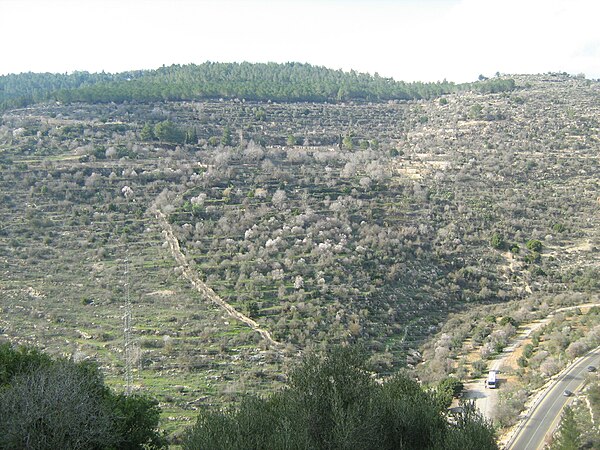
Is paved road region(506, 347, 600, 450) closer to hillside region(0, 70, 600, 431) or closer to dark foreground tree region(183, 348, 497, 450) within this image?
dark foreground tree region(183, 348, 497, 450)

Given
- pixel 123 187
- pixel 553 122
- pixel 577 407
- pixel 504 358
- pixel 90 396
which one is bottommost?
pixel 504 358

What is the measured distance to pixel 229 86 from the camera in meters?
68.8

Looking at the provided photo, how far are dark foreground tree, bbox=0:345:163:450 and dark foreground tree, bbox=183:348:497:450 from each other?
2436mm

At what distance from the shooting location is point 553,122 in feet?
186

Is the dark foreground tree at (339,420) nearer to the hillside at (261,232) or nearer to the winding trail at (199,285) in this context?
the hillside at (261,232)

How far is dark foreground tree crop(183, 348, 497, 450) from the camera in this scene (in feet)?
39.4

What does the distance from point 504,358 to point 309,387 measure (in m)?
15.2

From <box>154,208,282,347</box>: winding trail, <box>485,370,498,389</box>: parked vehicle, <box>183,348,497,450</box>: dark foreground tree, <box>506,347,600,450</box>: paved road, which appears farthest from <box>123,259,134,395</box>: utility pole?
<box>485,370,498,389</box>: parked vehicle

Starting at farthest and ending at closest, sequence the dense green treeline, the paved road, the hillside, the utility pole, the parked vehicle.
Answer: the dense green treeline < the hillside < the parked vehicle < the utility pole < the paved road

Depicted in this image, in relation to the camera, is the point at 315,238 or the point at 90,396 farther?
the point at 315,238

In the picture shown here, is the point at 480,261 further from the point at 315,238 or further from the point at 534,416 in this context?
the point at 534,416

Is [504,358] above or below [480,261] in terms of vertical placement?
below

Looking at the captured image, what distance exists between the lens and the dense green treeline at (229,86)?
62344mm

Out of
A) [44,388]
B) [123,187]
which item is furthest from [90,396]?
[123,187]
